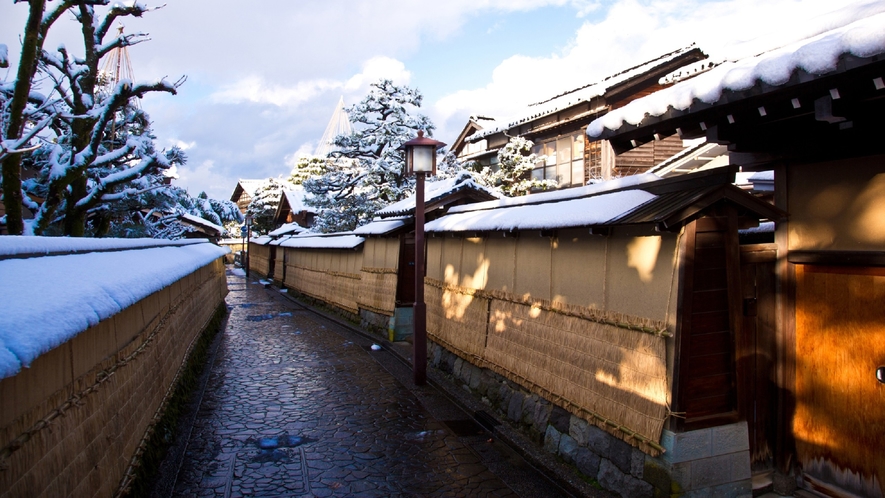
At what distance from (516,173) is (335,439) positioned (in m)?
16.6

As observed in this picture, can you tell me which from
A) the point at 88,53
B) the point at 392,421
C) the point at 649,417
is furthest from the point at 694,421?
the point at 88,53

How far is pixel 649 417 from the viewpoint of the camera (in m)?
6.00

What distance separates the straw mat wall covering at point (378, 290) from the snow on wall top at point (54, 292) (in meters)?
10.1

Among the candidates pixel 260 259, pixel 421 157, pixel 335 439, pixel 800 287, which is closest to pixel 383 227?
pixel 421 157

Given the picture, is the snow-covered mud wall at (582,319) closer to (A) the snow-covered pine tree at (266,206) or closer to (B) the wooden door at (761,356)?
(B) the wooden door at (761,356)

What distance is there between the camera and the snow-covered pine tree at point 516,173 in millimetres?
22734

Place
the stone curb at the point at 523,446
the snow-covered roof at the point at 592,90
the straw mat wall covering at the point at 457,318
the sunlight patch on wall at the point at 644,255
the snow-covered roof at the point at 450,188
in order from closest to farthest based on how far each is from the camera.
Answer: the sunlight patch on wall at the point at 644,255, the stone curb at the point at 523,446, the straw mat wall covering at the point at 457,318, the snow-covered roof at the point at 450,188, the snow-covered roof at the point at 592,90

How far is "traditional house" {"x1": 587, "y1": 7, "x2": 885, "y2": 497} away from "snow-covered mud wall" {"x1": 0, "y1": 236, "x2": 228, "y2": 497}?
5418 millimetres

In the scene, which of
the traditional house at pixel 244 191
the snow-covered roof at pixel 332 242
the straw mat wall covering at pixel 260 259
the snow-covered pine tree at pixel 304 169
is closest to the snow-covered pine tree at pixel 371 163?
the snow-covered roof at pixel 332 242

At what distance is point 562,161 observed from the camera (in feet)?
74.7

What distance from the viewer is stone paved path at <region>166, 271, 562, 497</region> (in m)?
7.05

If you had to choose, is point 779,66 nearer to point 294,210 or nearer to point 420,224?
point 420,224

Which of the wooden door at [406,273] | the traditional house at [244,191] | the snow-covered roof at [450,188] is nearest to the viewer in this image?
the snow-covered roof at [450,188]

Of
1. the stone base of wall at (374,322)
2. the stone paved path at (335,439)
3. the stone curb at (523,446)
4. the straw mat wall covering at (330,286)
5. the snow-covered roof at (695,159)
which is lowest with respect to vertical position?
the stone paved path at (335,439)
